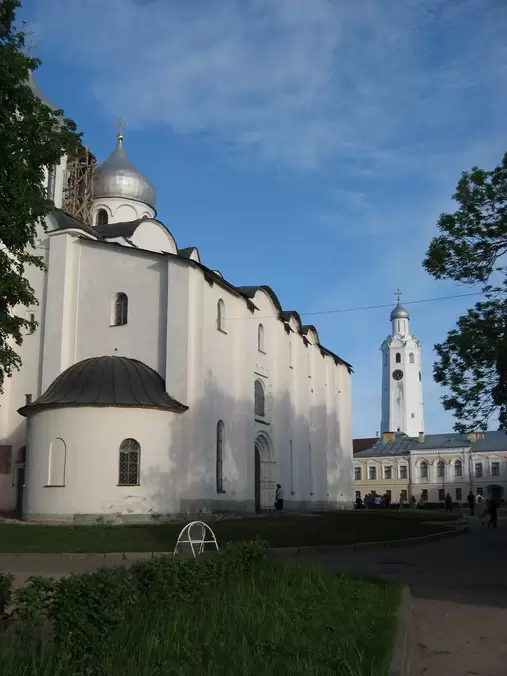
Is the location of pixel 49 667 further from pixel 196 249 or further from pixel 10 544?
pixel 196 249

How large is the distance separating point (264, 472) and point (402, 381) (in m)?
76.9

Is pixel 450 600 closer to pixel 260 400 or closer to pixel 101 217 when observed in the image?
pixel 260 400

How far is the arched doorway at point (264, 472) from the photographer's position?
34.3m

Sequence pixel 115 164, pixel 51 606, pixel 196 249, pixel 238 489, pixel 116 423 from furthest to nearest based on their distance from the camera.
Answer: pixel 115 164 < pixel 196 249 < pixel 238 489 < pixel 116 423 < pixel 51 606

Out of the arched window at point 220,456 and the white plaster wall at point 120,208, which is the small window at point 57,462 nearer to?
the arched window at point 220,456

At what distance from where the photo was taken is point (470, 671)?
254 inches

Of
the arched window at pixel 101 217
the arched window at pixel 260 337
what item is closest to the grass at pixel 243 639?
the arched window at pixel 260 337

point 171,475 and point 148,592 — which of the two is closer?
point 148,592

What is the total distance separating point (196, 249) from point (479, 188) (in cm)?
2314

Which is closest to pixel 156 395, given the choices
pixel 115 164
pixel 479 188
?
pixel 479 188

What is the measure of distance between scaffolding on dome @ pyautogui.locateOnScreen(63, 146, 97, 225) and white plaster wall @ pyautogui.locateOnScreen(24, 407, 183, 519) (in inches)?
683

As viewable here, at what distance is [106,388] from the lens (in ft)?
84.9

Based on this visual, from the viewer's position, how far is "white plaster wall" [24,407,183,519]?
2516 centimetres

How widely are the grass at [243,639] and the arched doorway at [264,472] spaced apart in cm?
2540
